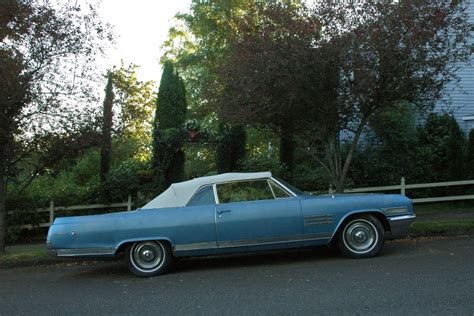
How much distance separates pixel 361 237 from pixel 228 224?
2.02 m

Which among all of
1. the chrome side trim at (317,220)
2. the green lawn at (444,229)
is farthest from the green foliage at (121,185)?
the green lawn at (444,229)

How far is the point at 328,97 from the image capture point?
899 cm

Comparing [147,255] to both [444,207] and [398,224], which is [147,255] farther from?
[444,207]

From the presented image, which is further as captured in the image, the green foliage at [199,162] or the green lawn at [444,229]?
the green foliage at [199,162]

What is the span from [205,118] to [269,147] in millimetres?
2967

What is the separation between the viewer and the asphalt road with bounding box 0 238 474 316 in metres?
5.23

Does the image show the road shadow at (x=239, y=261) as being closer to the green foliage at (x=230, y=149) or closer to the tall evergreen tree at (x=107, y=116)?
the tall evergreen tree at (x=107, y=116)

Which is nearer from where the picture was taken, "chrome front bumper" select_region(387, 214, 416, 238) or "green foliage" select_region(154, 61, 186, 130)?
"chrome front bumper" select_region(387, 214, 416, 238)

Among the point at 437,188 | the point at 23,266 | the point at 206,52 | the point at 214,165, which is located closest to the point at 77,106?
the point at 23,266

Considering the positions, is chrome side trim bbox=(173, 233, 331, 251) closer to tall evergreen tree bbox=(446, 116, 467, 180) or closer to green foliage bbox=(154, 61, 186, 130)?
green foliage bbox=(154, 61, 186, 130)

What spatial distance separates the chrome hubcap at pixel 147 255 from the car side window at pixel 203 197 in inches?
31.5

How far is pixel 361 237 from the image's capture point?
7.49 metres

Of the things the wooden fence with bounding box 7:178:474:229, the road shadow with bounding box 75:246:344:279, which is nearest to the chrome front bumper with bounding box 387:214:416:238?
the road shadow with bounding box 75:246:344:279

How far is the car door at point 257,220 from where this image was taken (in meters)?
7.15
